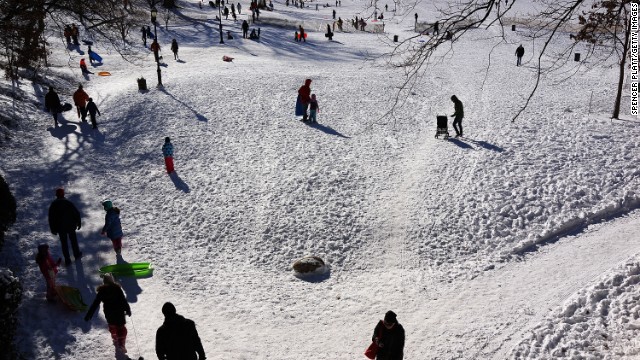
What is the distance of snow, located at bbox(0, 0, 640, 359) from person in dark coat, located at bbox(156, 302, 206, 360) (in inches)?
68.3

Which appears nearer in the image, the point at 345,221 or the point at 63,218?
the point at 63,218

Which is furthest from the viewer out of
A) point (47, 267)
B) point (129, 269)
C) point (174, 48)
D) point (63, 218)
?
point (174, 48)

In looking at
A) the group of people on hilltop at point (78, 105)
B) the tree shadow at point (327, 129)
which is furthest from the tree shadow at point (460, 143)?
the group of people on hilltop at point (78, 105)

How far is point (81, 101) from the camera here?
19.1 m

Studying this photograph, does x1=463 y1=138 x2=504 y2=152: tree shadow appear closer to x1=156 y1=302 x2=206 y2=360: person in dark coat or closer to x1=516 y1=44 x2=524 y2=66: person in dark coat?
x1=156 y1=302 x2=206 y2=360: person in dark coat

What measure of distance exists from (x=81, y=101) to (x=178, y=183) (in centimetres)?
719

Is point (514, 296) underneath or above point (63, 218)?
underneath

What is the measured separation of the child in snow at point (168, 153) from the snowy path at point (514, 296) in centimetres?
893

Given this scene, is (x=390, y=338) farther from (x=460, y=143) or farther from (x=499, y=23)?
(x=460, y=143)

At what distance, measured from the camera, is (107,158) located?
16500mm

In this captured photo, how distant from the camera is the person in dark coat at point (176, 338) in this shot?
6.16 meters

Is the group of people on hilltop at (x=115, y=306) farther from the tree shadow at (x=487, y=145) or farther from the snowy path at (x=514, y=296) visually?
the tree shadow at (x=487, y=145)

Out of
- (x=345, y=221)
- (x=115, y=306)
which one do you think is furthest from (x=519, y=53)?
(x=115, y=306)

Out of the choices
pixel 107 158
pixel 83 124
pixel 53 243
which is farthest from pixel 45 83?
pixel 53 243
